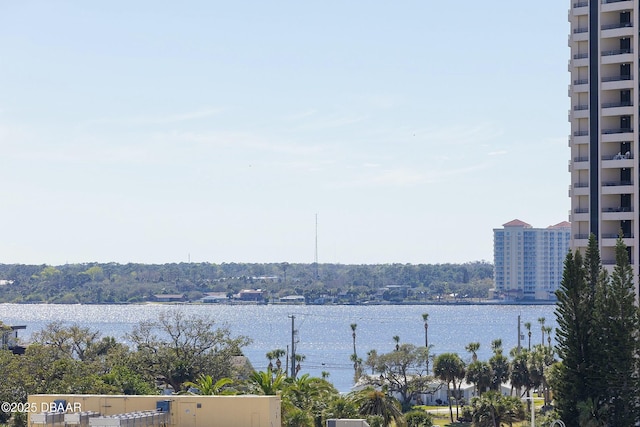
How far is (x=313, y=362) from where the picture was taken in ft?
527

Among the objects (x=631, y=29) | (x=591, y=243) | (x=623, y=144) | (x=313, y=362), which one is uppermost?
(x=631, y=29)

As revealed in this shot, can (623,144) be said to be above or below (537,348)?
A: above

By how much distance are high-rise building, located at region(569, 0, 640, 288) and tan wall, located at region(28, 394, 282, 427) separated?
24419 millimetres

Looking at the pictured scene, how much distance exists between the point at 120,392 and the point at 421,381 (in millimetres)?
37182

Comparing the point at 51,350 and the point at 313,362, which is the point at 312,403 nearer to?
the point at 51,350

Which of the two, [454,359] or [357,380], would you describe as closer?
[454,359]

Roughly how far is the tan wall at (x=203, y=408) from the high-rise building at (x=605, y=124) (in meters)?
24.4

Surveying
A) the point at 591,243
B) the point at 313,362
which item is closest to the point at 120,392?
the point at 591,243

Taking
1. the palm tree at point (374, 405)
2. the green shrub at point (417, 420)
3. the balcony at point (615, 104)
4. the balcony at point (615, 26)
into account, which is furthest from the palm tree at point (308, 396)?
the balcony at point (615, 26)

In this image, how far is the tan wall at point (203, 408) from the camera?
94.0 ft

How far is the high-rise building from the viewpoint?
48188 mm

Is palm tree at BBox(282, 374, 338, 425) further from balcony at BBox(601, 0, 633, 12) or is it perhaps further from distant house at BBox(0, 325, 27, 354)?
distant house at BBox(0, 325, 27, 354)

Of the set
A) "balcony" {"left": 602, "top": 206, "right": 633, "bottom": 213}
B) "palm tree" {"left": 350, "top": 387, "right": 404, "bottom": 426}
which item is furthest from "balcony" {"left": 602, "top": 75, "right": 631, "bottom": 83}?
"palm tree" {"left": 350, "top": 387, "right": 404, "bottom": 426}

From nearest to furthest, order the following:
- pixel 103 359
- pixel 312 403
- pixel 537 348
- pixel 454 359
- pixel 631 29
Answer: pixel 312 403 < pixel 631 29 < pixel 103 359 < pixel 454 359 < pixel 537 348
